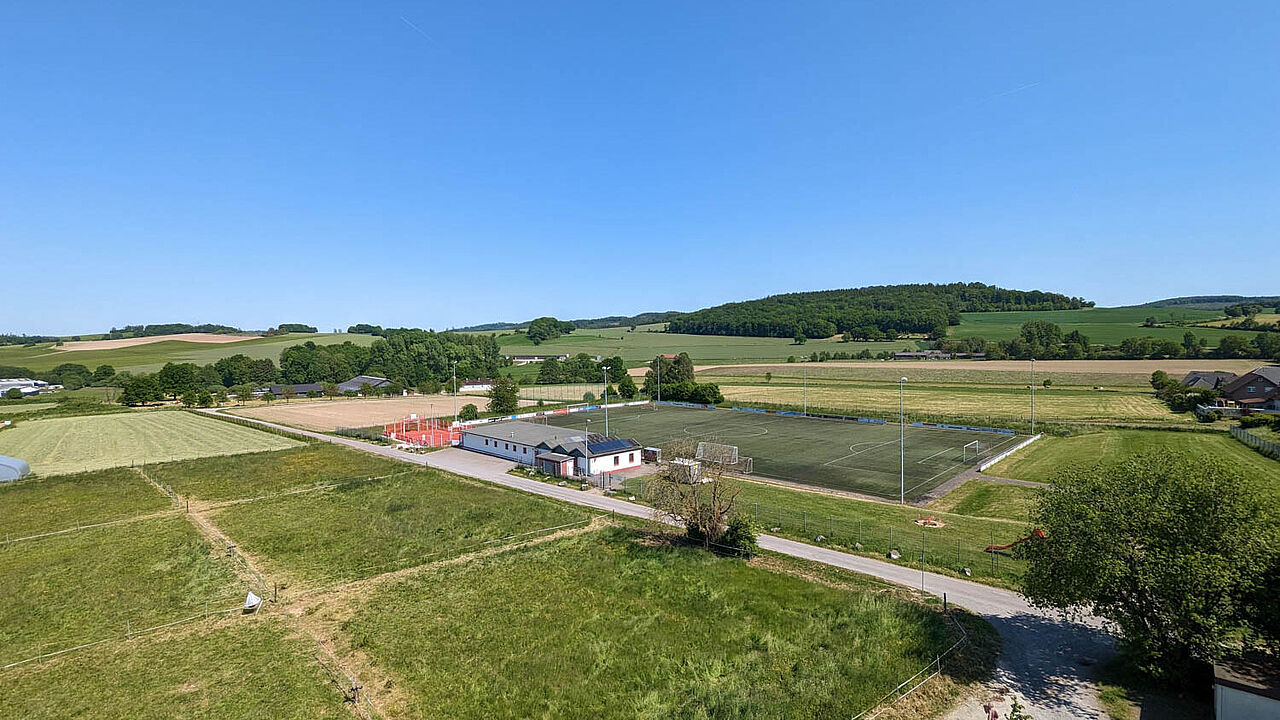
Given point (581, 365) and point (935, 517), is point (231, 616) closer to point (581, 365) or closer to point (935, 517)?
point (935, 517)

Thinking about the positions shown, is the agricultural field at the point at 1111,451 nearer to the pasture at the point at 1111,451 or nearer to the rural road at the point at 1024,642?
the pasture at the point at 1111,451

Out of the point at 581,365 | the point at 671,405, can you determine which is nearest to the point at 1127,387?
the point at 671,405

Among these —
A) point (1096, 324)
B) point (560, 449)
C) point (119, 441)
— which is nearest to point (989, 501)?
point (560, 449)

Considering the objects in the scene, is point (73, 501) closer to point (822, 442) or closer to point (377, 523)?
point (377, 523)

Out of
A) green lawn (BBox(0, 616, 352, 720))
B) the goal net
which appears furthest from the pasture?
green lawn (BBox(0, 616, 352, 720))

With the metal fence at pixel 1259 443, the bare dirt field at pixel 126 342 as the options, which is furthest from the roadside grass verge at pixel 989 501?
the bare dirt field at pixel 126 342
